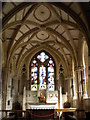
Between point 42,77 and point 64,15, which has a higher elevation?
point 64,15

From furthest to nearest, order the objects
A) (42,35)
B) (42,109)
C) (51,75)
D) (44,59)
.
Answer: (44,59)
(51,75)
(42,109)
(42,35)

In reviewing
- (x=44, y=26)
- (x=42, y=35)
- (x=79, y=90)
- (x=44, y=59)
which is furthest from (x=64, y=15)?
(x=44, y=59)

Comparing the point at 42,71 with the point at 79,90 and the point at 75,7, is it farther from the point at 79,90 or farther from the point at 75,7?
the point at 75,7

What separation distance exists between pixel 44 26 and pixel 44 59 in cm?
697

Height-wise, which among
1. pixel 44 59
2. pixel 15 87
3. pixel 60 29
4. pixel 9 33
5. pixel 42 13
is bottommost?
pixel 15 87

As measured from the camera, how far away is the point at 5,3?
12.7 metres

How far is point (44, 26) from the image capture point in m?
17.1

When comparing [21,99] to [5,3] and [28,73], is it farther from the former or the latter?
[5,3]

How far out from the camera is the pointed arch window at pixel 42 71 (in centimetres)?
2242

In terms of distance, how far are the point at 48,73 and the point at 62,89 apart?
105 inches

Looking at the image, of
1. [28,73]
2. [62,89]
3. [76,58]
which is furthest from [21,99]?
[76,58]

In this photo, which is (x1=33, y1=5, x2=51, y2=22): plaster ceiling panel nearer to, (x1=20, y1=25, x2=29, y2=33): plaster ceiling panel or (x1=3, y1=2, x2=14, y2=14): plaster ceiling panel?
(x1=20, y1=25, x2=29, y2=33): plaster ceiling panel

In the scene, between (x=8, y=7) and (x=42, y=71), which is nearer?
(x=8, y=7)

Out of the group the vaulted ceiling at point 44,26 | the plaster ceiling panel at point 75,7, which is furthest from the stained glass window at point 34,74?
the plaster ceiling panel at point 75,7
